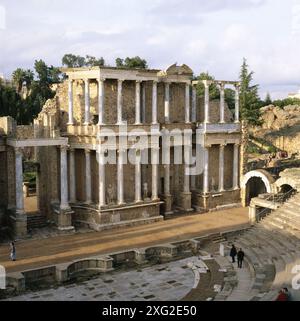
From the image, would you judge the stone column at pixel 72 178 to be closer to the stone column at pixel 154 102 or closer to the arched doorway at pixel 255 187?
the stone column at pixel 154 102

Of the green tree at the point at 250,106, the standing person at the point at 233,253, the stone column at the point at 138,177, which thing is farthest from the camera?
the green tree at the point at 250,106

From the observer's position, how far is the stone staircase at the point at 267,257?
17.4 metres

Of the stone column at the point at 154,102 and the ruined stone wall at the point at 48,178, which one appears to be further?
the stone column at the point at 154,102

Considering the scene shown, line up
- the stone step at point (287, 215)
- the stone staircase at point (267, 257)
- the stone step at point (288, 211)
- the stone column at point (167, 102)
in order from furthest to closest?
the stone column at point (167, 102), the stone step at point (288, 211), the stone step at point (287, 215), the stone staircase at point (267, 257)

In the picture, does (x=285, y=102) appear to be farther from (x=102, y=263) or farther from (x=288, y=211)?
(x=102, y=263)

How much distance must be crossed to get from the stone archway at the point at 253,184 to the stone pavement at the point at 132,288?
11984 millimetres

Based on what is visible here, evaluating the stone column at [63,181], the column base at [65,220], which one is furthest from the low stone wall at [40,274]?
the stone column at [63,181]

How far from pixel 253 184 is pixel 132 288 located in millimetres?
18130

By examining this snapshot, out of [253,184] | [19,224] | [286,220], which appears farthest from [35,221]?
[253,184]

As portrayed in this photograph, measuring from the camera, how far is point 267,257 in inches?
830

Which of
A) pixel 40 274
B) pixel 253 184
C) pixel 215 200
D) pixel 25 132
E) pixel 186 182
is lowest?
pixel 40 274

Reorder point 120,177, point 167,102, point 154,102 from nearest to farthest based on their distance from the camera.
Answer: point 120,177
point 154,102
point 167,102

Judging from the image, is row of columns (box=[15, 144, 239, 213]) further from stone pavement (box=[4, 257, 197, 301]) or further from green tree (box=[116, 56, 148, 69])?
green tree (box=[116, 56, 148, 69])
